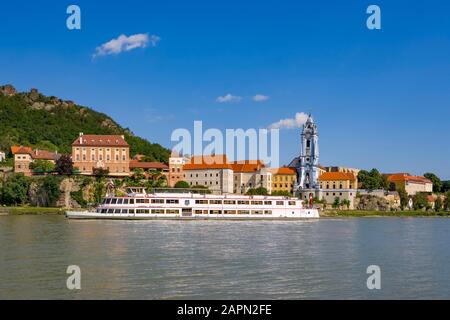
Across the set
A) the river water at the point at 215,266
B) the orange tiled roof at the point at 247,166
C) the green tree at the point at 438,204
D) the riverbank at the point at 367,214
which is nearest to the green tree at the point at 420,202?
the green tree at the point at 438,204

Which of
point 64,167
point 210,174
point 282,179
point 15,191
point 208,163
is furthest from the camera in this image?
point 282,179

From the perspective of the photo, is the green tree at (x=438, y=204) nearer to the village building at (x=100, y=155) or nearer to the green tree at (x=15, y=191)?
the village building at (x=100, y=155)

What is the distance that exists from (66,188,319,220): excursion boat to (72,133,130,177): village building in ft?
108

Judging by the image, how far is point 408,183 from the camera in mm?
125000

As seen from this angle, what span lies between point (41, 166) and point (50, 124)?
138 ft

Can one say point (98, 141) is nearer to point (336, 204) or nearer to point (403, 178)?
point (336, 204)

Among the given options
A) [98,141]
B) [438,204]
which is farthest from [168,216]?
[438,204]

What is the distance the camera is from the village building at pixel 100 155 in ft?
303

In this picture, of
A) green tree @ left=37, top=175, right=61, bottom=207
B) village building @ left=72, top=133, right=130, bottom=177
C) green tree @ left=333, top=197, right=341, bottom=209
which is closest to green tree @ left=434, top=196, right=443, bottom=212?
green tree @ left=333, top=197, right=341, bottom=209

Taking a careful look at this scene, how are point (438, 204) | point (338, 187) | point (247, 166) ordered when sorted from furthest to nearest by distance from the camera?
point (438, 204) → point (247, 166) → point (338, 187)

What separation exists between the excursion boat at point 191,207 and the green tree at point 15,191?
26.4 metres

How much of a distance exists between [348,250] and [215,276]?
479 inches

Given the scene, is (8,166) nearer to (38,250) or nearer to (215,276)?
(38,250)
